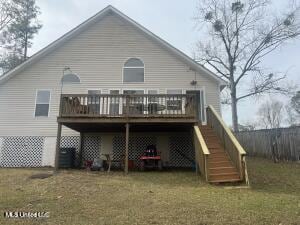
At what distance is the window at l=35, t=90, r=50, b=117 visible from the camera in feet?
46.3

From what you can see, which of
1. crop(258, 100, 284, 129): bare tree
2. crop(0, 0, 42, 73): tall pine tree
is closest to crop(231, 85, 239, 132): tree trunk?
crop(0, 0, 42, 73): tall pine tree

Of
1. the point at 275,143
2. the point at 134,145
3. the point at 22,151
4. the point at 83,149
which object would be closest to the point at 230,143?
the point at 134,145

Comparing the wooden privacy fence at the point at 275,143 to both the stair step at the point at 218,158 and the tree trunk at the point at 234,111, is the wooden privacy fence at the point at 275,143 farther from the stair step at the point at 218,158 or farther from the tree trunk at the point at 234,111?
the stair step at the point at 218,158

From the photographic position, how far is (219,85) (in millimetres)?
14133

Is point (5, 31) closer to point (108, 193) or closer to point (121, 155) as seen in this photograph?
point (121, 155)

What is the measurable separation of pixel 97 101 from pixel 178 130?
4414mm

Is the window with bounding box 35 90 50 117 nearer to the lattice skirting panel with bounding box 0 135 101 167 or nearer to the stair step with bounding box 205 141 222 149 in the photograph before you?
the lattice skirting panel with bounding box 0 135 101 167

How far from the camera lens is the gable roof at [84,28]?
46.2ft

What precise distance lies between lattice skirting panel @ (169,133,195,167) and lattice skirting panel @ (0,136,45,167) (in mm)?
6894

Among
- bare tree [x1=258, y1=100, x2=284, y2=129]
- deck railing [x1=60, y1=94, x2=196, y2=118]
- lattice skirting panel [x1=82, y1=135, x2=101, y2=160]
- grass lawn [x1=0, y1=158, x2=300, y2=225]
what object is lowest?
grass lawn [x1=0, y1=158, x2=300, y2=225]

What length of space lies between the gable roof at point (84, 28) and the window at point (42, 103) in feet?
5.73

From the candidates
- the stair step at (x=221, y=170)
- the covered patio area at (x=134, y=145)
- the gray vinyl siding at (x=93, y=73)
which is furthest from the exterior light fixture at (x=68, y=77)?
the stair step at (x=221, y=170)

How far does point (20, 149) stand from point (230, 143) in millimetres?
10693

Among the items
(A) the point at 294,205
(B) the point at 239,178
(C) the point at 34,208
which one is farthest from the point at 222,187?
(C) the point at 34,208
